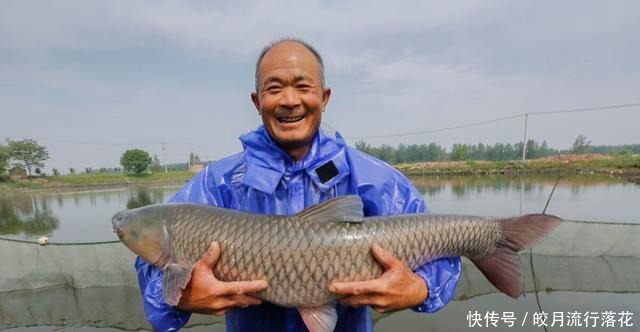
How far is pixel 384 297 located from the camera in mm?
1538

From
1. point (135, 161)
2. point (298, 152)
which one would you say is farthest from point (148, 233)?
point (135, 161)

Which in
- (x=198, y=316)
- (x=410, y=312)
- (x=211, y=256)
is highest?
(x=211, y=256)

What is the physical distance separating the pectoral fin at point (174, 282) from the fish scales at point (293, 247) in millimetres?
76

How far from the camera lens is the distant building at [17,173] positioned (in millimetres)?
59041

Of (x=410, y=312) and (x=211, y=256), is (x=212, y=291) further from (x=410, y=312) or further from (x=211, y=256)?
(x=410, y=312)

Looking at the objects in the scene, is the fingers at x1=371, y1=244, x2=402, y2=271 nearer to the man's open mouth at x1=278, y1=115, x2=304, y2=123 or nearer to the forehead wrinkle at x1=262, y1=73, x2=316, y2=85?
the man's open mouth at x1=278, y1=115, x2=304, y2=123

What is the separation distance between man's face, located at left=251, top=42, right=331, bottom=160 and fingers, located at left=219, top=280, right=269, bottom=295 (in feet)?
2.25

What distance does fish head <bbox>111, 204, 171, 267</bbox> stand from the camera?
1.74 meters

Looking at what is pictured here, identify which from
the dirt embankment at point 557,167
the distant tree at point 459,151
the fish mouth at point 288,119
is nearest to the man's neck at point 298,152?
the fish mouth at point 288,119

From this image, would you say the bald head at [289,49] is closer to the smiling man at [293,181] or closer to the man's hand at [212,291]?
the smiling man at [293,181]

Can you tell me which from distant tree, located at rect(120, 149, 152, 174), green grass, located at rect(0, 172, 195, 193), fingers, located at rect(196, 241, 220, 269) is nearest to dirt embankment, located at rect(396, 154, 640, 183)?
green grass, located at rect(0, 172, 195, 193)

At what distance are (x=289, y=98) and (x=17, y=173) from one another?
79.4 meters

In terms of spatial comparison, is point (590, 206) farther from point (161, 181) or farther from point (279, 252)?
point (161, 181)

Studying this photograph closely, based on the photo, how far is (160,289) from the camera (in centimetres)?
162
